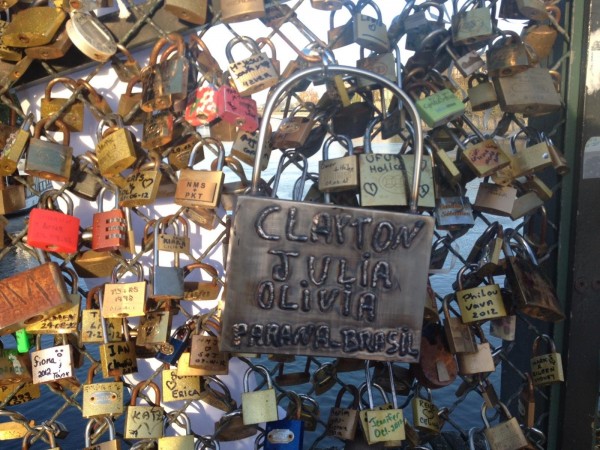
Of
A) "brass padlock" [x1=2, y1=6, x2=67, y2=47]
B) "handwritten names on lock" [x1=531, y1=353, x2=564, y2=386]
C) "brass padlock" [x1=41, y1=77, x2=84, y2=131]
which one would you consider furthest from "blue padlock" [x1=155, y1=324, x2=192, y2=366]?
"handwritten names on lock" [x1=531, y1=353, x2=564, y2=386]

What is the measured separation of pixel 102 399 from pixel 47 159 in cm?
67

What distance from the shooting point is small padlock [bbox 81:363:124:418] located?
4.26 feet

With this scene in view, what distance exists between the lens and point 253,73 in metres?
1.23

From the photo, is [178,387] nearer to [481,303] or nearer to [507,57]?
[481,303]

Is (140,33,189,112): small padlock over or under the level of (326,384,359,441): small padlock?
over

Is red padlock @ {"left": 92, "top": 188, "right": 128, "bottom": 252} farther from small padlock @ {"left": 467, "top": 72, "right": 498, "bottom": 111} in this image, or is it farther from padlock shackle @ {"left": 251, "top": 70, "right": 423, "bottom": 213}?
small padlock @ {"left": 467, "top": 72, "right": 498, "bottom": 111}

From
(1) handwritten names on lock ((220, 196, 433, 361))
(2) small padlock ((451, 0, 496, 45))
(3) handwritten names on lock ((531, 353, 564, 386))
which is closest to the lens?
(1) handwritten names on lock ((220, 196, 433, 361))

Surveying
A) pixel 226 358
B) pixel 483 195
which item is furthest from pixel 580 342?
pixel 226 358

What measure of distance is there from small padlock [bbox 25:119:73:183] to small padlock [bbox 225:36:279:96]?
516 mm

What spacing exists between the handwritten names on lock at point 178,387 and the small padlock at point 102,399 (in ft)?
0.42

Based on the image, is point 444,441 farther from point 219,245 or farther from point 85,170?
point 85,170

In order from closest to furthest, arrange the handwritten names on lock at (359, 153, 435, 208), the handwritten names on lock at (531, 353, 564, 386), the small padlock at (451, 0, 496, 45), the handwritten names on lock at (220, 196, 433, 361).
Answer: the handwritten names on lock at (220, 196, 433, 361) < the handwritten names on lock at (359, 153, 435, 208) < the small padlock at (451, 0, 496, 45) < the handwritten names on lock at (531, 353, 564, 386)

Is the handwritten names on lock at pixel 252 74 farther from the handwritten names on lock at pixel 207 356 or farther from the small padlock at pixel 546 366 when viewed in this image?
the small padlock at pixel 546 366

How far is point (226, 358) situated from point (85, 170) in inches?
26.6
